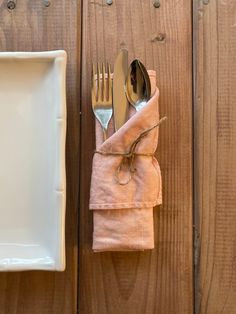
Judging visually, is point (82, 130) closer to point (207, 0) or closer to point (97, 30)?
point (97, 30)

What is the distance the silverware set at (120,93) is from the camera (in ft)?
1.90

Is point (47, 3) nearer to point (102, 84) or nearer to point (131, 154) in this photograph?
point (102, 84)

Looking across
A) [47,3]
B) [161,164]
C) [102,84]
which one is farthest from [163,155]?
[47,3]

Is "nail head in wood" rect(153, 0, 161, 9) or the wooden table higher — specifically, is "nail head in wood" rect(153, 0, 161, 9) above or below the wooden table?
above

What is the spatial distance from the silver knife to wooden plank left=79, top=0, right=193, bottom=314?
31 mm

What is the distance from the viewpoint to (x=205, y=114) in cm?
62

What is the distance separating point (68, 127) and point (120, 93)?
0.30ft

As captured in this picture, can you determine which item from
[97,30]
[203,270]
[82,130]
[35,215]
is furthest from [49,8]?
[203,270]

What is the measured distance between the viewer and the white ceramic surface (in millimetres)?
556

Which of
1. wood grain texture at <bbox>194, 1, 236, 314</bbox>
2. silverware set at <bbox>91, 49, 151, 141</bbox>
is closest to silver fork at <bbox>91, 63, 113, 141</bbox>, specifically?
silverware set at <bbox>91, 49, 151, 141</bbox>

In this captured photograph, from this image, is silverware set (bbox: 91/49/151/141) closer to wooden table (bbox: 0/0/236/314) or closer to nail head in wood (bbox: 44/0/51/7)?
wooden table (bbox: 0/0/236/314)

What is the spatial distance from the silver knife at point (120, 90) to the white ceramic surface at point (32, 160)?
68 mm

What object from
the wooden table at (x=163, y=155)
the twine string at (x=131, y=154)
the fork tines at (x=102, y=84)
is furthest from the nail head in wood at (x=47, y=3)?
the twine string at (x=131, y=154)

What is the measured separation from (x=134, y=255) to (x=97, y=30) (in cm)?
32
